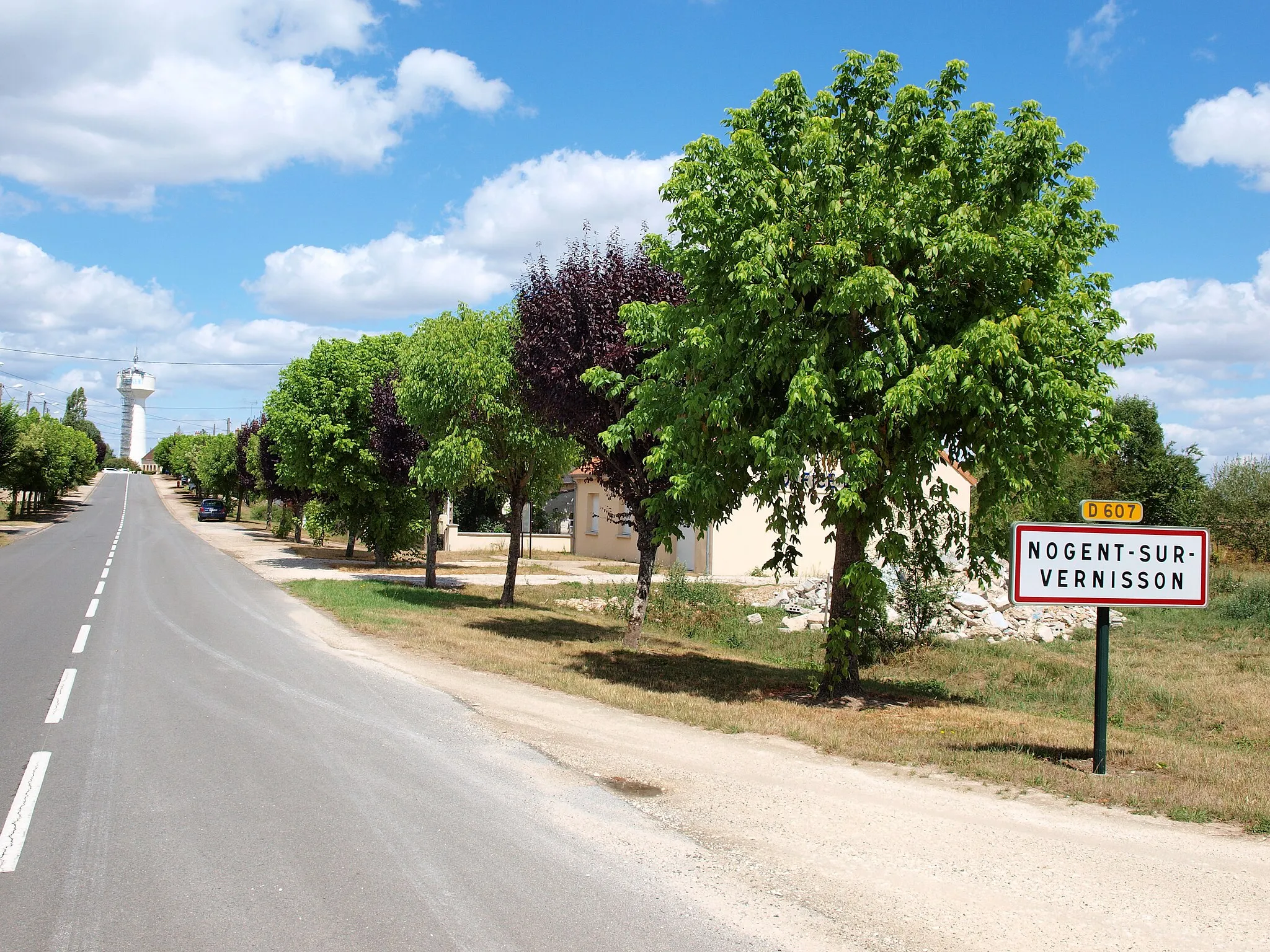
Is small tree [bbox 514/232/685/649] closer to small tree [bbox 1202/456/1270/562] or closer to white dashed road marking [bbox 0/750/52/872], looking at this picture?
white dashed road marking [bbox 0/750/52/872]

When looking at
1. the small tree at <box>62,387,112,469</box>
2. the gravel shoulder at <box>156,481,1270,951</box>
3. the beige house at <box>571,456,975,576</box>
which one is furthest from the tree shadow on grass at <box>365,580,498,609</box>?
the small tree at <box>62,387,112,469</box>

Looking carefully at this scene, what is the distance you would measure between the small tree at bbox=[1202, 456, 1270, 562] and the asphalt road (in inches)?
1352

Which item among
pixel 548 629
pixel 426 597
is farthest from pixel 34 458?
pixel 548 629

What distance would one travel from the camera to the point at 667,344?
12.5 m

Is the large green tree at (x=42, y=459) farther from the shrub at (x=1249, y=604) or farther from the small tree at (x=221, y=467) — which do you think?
the shrub at (x=1249, y=604)

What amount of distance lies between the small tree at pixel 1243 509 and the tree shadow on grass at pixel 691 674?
28.0 meters

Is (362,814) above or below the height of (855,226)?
below

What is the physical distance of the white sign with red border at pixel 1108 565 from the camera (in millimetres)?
7570

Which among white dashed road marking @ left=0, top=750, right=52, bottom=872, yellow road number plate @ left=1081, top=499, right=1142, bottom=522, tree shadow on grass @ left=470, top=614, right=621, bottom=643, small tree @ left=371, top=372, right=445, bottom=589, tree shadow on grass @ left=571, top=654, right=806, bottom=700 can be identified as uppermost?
small tree @ left=371, top=372, right=445, bottom=589

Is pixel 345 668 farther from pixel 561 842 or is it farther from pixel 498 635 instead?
pixel 561 842

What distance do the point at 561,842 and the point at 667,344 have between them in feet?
26.4

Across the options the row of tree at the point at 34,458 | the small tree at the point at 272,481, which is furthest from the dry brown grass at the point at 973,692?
the row of tree at the point at 34,458

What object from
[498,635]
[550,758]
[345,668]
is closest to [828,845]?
[550,758]

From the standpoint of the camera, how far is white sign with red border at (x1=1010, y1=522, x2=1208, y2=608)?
7570mm
